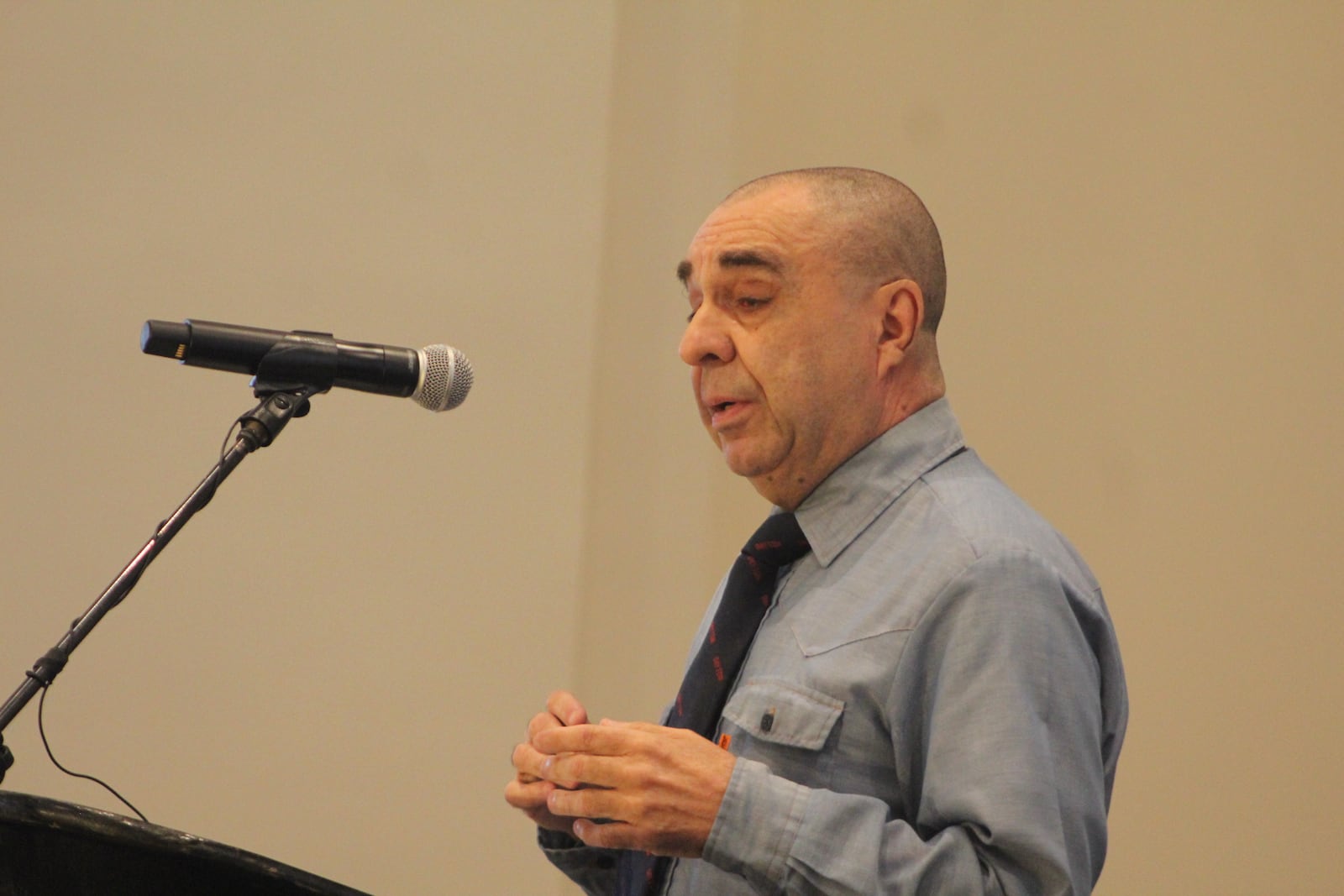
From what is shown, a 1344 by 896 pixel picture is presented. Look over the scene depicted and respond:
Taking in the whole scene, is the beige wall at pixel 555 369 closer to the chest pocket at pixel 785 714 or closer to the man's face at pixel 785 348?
the man's face at pixel 785 348

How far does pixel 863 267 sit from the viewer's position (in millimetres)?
1530

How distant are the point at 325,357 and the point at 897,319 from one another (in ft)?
2.11

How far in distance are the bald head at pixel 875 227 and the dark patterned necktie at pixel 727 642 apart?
30cm

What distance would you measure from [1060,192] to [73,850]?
91.9 inches

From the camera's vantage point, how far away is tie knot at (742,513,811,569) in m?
1.53

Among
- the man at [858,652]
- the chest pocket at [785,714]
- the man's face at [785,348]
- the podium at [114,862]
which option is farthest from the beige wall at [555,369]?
the podium at [114,862]

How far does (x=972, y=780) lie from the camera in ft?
3.87

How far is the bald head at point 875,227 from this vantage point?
1.53m

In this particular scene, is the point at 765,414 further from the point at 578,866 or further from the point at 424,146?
the point at 424,146

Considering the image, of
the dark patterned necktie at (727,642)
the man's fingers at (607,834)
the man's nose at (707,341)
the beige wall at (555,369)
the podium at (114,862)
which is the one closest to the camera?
the podium at (114,862)

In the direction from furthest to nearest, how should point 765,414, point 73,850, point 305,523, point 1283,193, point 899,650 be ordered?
point 305,523 → point 1283,193 → point 765,414 → point 899,650 → point 73,850

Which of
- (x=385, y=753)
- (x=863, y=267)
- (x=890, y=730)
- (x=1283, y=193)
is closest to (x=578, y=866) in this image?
(x=890, y=730)

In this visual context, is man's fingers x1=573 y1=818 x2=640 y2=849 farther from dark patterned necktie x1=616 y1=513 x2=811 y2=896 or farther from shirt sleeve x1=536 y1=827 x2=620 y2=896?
shirt sleeve x1=536 y1=827 x2=620 y2=896

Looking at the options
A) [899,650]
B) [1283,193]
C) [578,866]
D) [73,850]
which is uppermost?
[1283,193]
